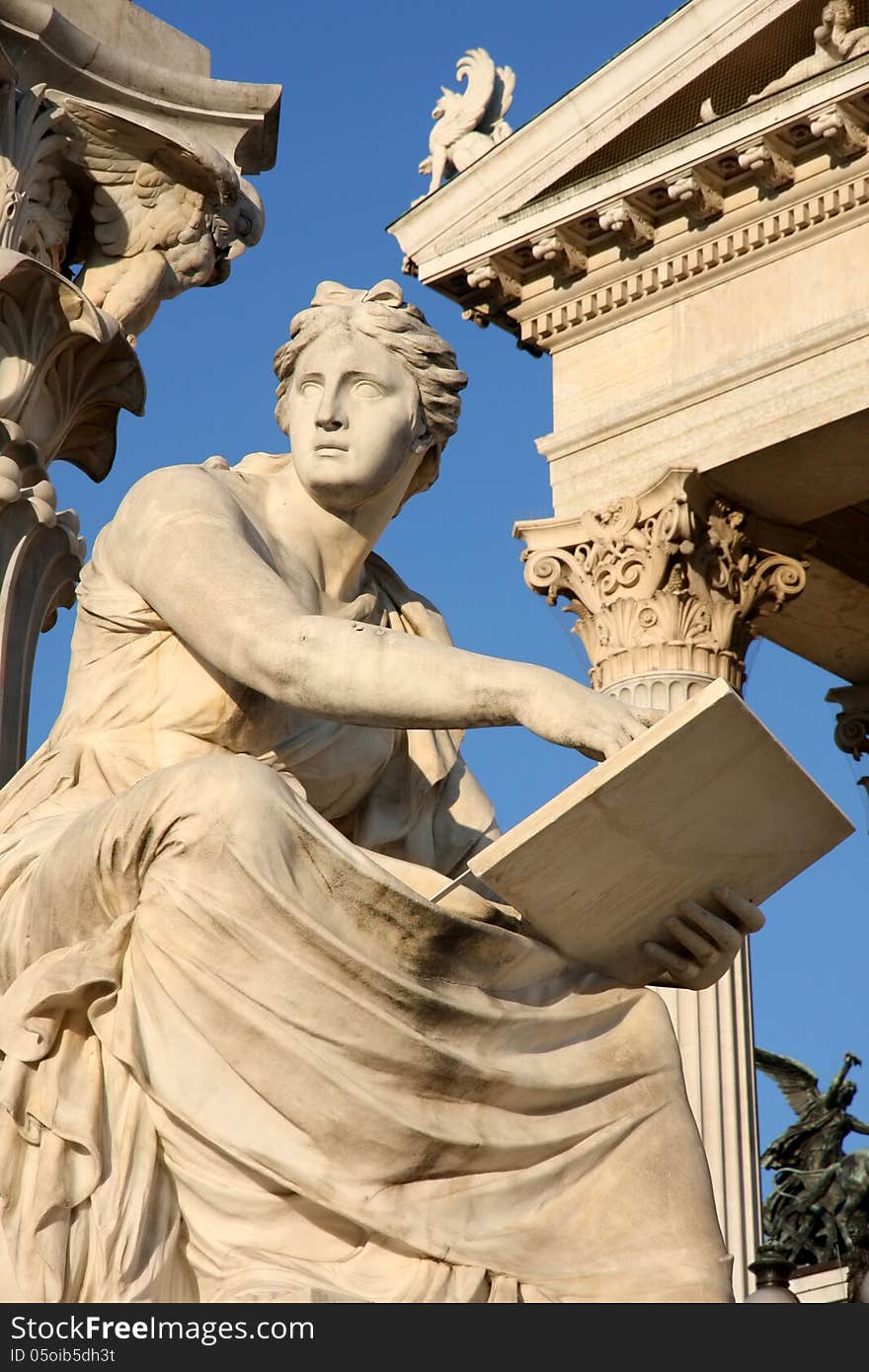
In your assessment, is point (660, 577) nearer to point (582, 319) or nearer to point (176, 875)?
point (582, 319)

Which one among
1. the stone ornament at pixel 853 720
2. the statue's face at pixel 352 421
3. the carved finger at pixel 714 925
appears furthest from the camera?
the stone ornament at pixel 853 720

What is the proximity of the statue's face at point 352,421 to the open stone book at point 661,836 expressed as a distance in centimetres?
97

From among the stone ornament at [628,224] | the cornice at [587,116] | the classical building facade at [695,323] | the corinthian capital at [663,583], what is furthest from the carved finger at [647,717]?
the cornice at [587,116]

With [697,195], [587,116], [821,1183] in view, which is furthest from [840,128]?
[821,1183]

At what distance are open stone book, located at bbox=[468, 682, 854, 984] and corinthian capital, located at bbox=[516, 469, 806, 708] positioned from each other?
11.6m

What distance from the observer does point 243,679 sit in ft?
15.4

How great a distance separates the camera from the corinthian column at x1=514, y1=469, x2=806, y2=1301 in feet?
52.1

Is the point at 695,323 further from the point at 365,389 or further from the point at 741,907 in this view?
the point at 741,907

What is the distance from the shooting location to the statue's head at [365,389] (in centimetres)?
509

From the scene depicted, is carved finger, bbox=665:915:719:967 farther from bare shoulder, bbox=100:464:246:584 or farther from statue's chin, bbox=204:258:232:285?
statue's chin, bbox=204:258:232:285

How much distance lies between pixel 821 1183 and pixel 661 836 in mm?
16024

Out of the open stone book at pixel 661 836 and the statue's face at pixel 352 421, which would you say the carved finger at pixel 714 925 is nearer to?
the open stone book at pixel 661 836

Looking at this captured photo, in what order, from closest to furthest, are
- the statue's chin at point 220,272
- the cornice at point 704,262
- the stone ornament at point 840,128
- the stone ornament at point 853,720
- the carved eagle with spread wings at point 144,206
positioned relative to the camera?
the carved eagle with spread wings at point 144,206 → the statue's chin at point 220,272 → the stone ornament at point 840,128 → the cornice at point 704,262 → the stone ornament at point 853,720
